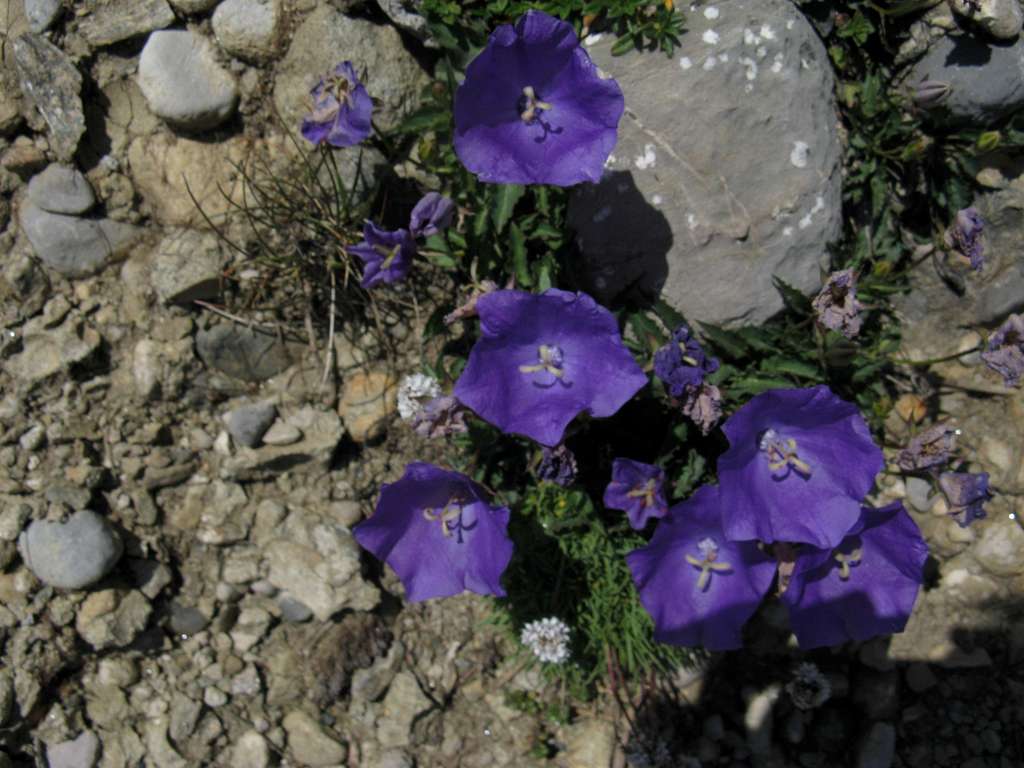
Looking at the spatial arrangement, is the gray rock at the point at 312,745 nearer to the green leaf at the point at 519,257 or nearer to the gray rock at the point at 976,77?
the green leaf at the point at 519,257

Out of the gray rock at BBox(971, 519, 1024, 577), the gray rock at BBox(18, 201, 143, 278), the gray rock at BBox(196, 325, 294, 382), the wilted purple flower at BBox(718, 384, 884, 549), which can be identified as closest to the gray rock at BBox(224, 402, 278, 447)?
the gray rock at BBox(196, 325, 294, 382)

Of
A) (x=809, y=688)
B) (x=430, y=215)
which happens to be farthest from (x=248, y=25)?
(x=809, y=688)

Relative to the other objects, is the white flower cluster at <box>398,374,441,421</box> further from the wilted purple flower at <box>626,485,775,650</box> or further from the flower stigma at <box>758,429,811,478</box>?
the flower stigma at <box>758,429,811,478</box>

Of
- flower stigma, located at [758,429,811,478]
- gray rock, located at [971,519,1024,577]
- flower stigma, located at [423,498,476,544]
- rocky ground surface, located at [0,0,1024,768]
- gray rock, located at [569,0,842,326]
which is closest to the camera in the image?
flower stigma, located at [758,429,811,478]

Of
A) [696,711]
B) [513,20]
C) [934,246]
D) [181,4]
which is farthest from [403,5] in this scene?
[696,711]

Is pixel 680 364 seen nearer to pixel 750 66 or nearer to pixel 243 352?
pixel 750 66
